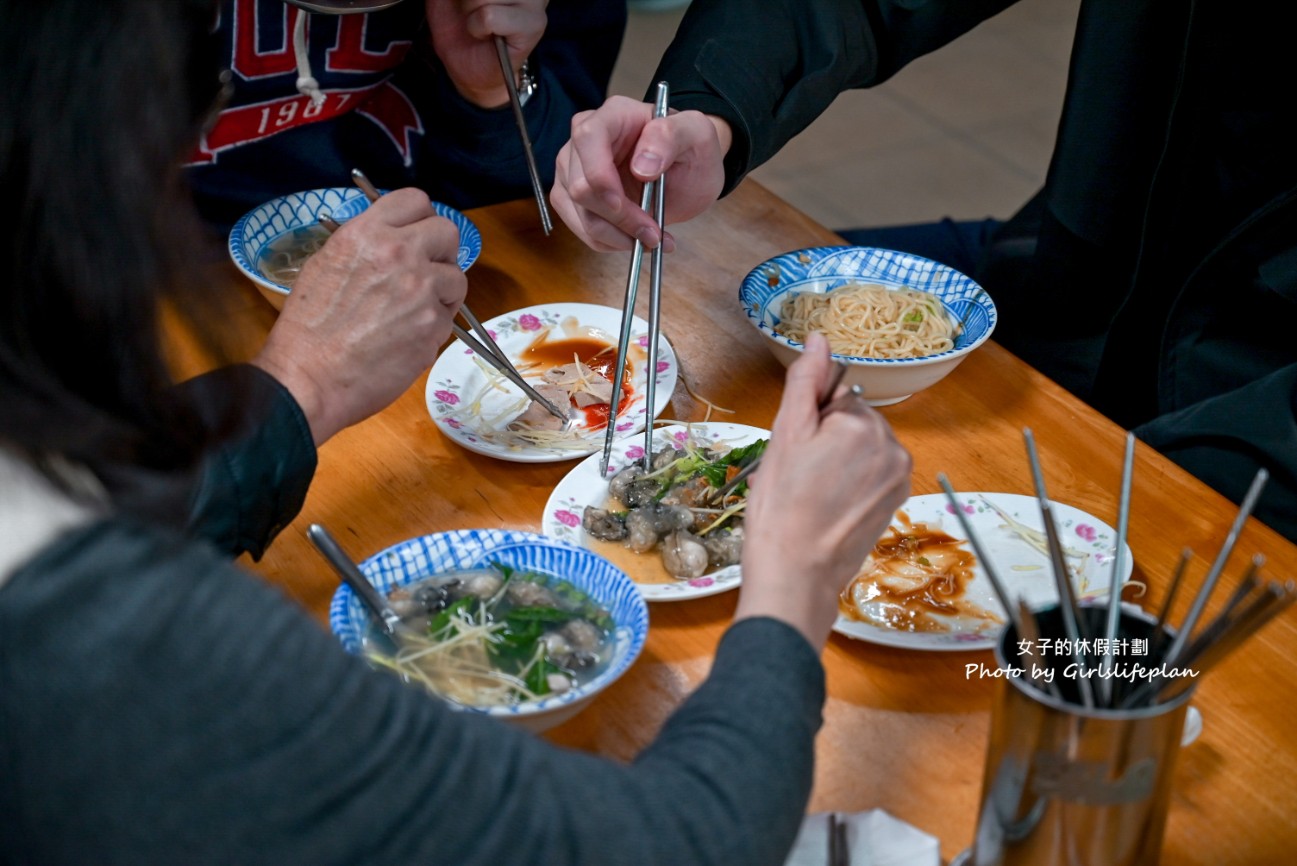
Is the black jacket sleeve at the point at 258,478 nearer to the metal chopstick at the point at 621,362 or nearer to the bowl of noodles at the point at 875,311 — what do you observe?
the metal chopstick at the point at 621,362

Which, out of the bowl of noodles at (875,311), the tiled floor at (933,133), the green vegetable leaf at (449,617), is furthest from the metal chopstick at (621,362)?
the tiled floor at (933,133)

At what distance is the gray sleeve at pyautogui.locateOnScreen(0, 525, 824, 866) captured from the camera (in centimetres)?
61

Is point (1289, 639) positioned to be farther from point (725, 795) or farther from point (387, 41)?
point (387, 41)

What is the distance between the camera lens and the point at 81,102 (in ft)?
2.17

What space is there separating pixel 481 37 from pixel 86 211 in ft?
3.95

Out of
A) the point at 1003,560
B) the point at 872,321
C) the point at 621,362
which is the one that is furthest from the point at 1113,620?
the point at 872,321

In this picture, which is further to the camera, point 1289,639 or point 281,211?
point 281,211

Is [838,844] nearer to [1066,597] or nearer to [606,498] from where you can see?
[1066,597]

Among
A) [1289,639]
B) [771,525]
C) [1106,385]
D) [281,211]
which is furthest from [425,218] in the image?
[1106,385]

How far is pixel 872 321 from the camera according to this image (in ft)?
5.04

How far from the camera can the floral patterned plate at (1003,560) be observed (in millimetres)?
1073

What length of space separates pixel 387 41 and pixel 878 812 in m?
1.45

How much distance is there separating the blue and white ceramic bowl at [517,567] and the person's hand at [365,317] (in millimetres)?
174

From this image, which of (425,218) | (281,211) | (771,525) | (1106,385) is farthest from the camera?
(1106,385)
